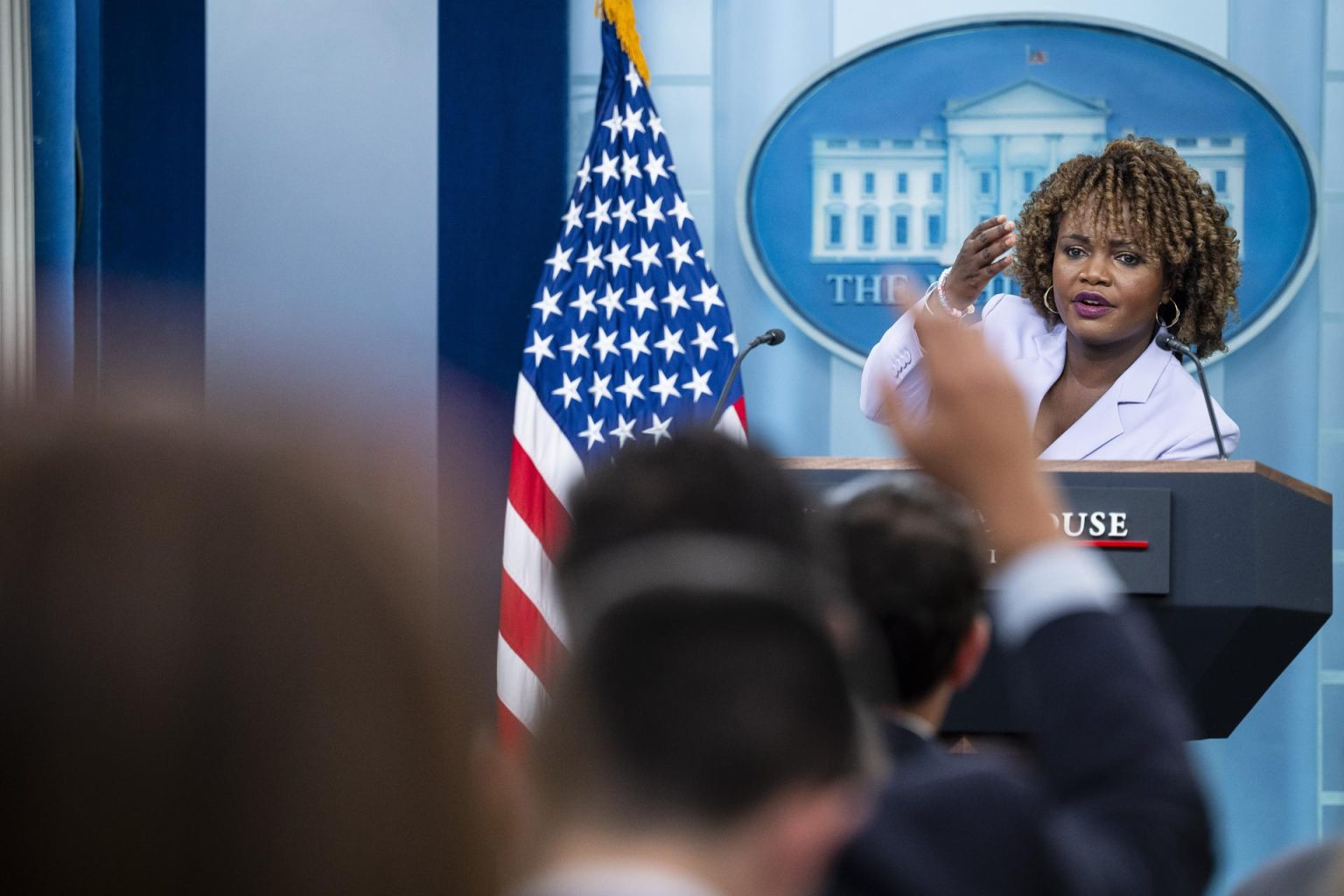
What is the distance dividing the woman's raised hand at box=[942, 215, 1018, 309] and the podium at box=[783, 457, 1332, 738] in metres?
0.57

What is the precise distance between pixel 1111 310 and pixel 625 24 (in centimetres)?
182

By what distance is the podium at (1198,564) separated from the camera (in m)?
2.12

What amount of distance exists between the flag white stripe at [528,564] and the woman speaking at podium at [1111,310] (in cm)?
132

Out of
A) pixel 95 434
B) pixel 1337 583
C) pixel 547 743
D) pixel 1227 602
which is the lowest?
pixel 1337 583

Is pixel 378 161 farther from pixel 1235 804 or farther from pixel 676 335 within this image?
pixel 1235 804

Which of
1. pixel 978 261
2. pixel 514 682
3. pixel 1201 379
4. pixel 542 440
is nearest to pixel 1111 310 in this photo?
pixel 1201 379

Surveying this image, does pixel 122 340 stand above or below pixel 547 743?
above

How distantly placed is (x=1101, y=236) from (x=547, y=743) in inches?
112

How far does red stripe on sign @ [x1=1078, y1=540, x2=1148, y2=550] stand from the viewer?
2117 millimetres

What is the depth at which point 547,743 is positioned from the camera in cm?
55

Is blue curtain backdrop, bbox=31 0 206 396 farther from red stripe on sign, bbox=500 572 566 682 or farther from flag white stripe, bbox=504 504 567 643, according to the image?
red stripe on sign, bbox=500 572 566 682

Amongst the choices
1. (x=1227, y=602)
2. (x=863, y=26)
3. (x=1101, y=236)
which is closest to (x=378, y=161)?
(x=863, y=26)

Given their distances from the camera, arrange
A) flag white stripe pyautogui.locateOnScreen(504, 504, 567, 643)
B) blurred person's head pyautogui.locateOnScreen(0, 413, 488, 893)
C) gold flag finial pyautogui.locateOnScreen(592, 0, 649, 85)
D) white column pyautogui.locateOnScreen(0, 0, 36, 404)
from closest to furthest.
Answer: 1. blurred person's head pyautogui.locateOnScreen(0, 413, 488, 893)
2. white column pyautogui.locateOnScreen(0, 0, 36, 404)
3. flag white stripe pyautogui.locateOnScreen(504, 504, 567, 643)
4. gold flag finial pyautogui.locateOnScreen(592, 0, 649, 85)

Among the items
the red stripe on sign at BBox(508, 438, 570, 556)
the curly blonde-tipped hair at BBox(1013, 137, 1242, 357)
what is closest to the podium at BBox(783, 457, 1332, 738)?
the curly blonde-tipped hair at BBox(1013, 137, 1242, 357)
